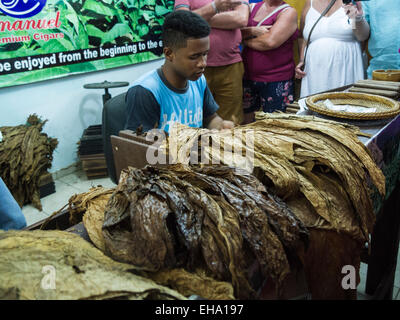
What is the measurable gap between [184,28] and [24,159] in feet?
7.19

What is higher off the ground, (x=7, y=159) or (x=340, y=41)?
(x=340, y=41)

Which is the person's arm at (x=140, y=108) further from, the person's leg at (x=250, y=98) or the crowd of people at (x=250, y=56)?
the person's leg at (x=250, y=98)

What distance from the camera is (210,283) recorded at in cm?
69

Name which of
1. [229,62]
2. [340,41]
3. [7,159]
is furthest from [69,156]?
[340,41]

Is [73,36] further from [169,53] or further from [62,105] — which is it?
[169,53]

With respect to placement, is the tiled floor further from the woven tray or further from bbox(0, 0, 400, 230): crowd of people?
the woven tray

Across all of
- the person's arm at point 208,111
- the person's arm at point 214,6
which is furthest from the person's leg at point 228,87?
the person's arm at point 208,111

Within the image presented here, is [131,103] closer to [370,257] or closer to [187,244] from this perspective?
[187,244]

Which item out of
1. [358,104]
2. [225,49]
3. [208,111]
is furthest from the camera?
[225,49]

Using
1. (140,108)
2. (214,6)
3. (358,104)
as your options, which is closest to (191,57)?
(140,108)

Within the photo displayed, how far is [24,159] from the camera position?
3238 millimetres
